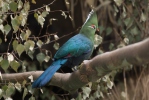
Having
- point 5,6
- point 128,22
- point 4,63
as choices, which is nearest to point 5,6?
point 5,6

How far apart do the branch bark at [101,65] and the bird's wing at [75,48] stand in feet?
0.40

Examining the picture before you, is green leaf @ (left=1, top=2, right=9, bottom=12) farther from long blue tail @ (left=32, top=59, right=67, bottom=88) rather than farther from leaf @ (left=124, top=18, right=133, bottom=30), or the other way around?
leaf @ (left=124, top=18, right=133, bottom=30)

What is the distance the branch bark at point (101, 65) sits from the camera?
1531 mm

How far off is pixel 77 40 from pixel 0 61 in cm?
46

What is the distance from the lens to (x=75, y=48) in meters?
2.13

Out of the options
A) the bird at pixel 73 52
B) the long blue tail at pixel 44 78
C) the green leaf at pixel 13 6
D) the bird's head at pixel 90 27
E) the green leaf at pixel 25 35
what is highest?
the green leaf at pixel 13 6

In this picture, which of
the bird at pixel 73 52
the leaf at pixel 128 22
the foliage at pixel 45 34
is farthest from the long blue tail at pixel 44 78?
the leaf at pixel 128 22

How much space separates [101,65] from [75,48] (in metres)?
0.42

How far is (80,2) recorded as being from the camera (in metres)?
3.02

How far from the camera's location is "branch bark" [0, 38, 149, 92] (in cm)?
153

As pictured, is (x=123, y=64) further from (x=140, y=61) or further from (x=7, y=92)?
(x=7, y=92)

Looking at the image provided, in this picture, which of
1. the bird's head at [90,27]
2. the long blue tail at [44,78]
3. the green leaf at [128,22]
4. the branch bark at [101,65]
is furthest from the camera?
the green leaf at [128,22]

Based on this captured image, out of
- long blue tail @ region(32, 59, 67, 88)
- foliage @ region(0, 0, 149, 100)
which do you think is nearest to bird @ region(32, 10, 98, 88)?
long blue tail @ region(32, 59, 67, 88)

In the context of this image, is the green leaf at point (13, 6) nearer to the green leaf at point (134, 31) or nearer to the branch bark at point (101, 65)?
the branch bark at point (101, 65)
